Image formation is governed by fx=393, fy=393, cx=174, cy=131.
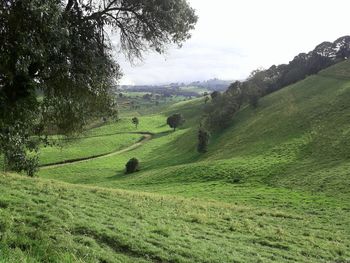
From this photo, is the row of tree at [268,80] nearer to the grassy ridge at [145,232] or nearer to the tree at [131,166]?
the tree at [131,166]

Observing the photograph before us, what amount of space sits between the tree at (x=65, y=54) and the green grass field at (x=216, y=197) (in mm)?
3799

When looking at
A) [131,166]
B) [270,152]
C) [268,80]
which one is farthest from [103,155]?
[268,80]

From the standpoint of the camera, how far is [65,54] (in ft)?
46.2

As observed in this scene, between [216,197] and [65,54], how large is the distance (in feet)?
118

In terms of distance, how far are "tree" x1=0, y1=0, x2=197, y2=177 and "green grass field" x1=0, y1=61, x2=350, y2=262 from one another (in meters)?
3.80

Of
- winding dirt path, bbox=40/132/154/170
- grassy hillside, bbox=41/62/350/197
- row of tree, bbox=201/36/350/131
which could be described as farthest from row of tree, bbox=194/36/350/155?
winding dirt path, bbox=40/132/154/170

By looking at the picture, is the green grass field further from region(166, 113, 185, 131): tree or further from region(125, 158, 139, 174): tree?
region(166, 113, 185, 131): tree

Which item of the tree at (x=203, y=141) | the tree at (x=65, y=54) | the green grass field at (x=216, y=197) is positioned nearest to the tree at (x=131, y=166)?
the green grass field at (x=216, y=197)

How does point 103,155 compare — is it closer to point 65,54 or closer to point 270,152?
point 270,152

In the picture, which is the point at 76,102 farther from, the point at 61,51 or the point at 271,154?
the point at 271,154

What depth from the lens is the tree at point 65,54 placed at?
1191 cm

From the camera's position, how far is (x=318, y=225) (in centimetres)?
3138

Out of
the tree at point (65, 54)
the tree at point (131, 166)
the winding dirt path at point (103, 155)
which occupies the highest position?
the tree at point (65, 54)

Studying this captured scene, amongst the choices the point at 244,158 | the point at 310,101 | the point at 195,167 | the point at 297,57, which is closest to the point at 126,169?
the point at 195,167
